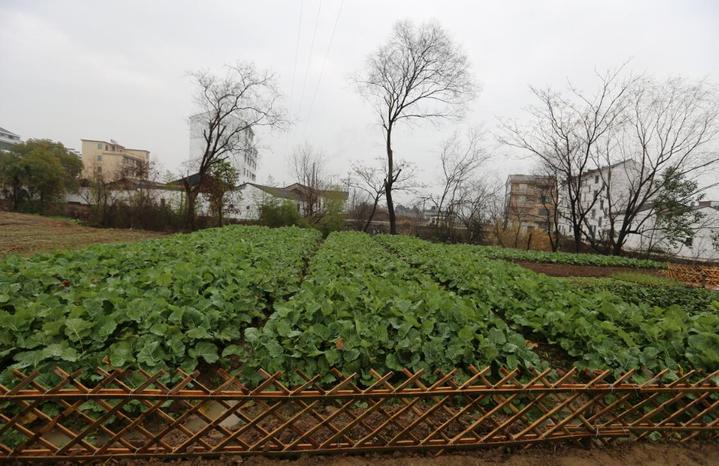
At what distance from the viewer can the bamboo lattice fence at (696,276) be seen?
545 inches

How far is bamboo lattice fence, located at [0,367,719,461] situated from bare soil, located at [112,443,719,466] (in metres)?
0.06


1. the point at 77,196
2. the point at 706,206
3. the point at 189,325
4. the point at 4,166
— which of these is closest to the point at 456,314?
the point at 189,325

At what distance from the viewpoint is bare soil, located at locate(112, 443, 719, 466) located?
2078 millimetres

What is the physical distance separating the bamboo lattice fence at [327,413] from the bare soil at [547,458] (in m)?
0.06

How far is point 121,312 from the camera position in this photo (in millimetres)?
2850

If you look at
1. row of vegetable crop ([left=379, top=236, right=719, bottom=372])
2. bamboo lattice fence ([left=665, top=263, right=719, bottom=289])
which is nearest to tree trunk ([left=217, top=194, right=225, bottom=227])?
row of vegetable crop ([left=379, top=236, right=719, bottom=372])

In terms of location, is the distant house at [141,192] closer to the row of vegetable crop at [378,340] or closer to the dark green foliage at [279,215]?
the dark green foliage at [279,215]

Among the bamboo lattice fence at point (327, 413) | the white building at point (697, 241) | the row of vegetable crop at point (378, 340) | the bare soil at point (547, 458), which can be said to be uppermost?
the white building at point (697, 241)

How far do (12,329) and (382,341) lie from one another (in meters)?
2.86

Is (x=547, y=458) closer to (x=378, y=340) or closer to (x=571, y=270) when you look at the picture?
(x=378, y=340)

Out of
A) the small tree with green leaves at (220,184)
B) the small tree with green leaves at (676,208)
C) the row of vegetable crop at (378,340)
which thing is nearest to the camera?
the row of vegetable crop at (378,340)

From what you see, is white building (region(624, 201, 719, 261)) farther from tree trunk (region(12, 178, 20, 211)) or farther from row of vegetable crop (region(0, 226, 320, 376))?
tree trunk (region(12, 178, 20, 211))

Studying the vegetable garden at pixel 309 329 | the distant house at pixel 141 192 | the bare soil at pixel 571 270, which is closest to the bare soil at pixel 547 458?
the vegetable garden at pixel 309 329

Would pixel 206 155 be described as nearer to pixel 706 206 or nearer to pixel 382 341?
pixel 382 341
